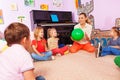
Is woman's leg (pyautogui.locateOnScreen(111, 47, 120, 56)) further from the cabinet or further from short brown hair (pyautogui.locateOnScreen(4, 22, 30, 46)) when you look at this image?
short brown hair (pyautogui.locateOnScreen(4, 22, 30, 46))

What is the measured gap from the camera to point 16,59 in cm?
115

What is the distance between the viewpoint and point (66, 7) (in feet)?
14.0

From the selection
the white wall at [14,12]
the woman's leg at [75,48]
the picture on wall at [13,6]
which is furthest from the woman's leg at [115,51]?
the picture on wall at [13,6]

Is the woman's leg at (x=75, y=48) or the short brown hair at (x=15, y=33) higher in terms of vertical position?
the short brown hair at (x=15, y=33)

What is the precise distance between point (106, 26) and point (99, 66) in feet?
5.37

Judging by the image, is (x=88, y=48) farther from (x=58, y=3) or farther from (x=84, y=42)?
(x=58, y=3)

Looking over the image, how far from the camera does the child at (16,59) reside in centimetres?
115

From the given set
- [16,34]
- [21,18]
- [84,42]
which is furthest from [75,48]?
[16,34]

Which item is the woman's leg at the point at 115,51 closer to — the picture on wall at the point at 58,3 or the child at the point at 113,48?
the child at the point at 113,48

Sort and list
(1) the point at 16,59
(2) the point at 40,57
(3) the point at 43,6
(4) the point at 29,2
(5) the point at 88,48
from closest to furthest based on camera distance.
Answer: (1) the point at 16,59
(2) the point at 40,57
(5) the point at 88,48
(4) the point at 29,2
(3) the point at 43,6

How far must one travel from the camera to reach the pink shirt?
1149mm

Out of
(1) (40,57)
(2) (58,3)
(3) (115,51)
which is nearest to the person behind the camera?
(1) (40,57)

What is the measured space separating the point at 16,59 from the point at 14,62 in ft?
0.07

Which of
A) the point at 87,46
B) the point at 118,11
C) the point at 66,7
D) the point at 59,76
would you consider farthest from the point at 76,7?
the point at 59,76
